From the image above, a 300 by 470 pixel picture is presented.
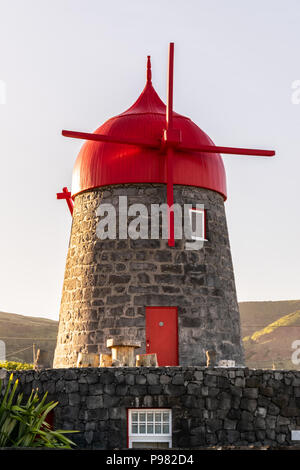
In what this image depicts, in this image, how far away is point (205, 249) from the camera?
19.3 metres

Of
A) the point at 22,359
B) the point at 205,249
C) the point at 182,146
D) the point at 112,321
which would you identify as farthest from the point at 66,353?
the point at 22,359

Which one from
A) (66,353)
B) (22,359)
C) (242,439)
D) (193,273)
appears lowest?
(242,439)

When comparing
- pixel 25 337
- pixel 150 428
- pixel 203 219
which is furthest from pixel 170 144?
pixel 25 337

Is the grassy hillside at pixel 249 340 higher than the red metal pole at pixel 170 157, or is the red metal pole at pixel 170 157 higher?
the grassy hillside at pixel 249 340

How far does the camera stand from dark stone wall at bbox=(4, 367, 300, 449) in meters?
14.4

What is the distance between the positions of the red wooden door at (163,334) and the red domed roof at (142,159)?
131 inches

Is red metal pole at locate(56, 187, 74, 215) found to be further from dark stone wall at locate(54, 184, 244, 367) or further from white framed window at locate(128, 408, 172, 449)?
white framed window at locate(128, 408, 172, 449)

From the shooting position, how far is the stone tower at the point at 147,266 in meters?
18.4

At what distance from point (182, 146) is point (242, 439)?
7622 millimetres

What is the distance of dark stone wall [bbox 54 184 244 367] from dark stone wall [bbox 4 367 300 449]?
3.45m

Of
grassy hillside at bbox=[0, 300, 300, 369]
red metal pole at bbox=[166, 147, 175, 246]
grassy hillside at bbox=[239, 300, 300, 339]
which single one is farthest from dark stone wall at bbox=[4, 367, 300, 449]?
grassy hillside at bbox=[239, 300, 300, 339]

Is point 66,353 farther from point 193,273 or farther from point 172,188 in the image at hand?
point 172,188

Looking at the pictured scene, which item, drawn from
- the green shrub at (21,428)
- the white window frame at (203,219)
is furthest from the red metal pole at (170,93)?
the green shrub at (21,428)

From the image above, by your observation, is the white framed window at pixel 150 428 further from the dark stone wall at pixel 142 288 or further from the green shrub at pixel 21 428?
the dark stone wall at pixel 142 288
